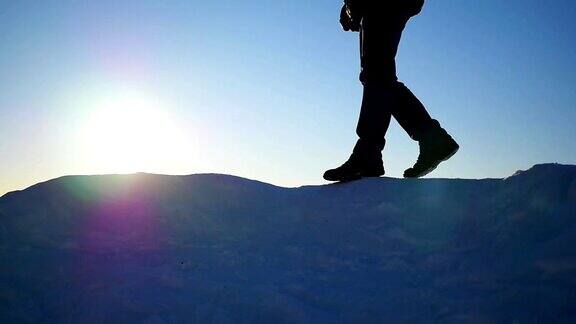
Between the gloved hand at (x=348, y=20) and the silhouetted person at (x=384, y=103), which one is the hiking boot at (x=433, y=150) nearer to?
the silhouetted person at (x=384, y=103)

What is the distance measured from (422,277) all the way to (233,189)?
4.85 feet

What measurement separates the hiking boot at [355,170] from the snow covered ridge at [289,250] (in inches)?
9.6

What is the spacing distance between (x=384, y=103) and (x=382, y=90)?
0.10 metres

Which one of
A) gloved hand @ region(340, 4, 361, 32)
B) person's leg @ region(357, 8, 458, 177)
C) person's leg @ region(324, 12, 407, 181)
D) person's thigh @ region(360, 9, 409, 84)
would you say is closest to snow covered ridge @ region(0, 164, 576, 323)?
person's leg @ region(324, 12, 407, 181)

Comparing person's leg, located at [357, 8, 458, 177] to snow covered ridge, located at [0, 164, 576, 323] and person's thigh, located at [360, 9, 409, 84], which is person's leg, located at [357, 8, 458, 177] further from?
snow covered ridge, located at [0, 164, 576, 323]

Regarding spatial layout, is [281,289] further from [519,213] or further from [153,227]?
[519,213]

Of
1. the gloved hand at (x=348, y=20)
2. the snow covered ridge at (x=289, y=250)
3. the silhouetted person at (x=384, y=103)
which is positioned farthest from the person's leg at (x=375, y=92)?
the snow covered ridge at (x=289, y=250)

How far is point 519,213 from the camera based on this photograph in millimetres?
2521

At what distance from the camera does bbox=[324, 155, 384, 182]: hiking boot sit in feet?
12.0

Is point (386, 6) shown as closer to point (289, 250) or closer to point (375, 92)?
point (375, 92)

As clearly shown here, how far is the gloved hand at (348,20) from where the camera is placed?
4.14 metres

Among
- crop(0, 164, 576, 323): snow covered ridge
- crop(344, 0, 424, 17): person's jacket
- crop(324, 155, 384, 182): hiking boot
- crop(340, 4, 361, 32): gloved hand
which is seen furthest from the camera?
crop(340, 4, 361, 32): gloved hand

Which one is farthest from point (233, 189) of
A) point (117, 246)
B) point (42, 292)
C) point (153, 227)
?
point (42, 292)

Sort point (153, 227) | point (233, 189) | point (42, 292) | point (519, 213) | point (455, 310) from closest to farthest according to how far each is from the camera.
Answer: point (455, 310) → point (42, 292) → point (519, 213) → point (153, 227) → point (233, 189)
